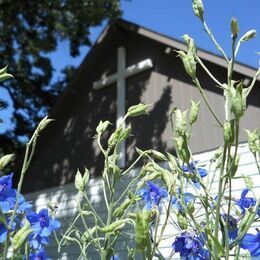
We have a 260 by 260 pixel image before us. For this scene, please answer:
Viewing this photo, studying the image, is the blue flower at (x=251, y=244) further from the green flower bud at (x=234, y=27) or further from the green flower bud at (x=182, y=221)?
the green flower bud at (x=234, y=27)

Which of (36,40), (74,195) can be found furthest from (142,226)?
(36,40)

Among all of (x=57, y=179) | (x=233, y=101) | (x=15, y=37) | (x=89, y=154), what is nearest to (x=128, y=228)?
(x=89, y=154)

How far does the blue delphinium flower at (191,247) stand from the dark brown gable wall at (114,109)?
4.98 metres

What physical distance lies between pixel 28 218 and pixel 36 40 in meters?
11.5

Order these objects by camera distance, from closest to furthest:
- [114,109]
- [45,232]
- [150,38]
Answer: [45,232] → [150,38] → [114,109]

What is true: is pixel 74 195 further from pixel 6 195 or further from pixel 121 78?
pixel 6 195

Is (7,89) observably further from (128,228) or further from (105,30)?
(128,228)

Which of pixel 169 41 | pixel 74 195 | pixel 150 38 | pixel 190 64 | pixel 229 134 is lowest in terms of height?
pixel 229 134

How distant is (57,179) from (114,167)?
789 cm

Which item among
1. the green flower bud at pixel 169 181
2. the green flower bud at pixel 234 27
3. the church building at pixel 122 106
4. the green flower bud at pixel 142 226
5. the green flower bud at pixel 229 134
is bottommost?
the green flower bud at pixel 142 226

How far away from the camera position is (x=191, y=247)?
134 centimetres

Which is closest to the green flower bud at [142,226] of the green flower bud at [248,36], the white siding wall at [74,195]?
the green flower bud at [248,36]

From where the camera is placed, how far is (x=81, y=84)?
9.48m

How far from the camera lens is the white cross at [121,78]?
26.5 ft
